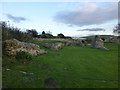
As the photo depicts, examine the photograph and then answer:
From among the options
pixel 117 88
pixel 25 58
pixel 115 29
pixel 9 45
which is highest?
pixel 115 29

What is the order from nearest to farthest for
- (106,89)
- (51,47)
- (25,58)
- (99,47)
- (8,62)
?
(106,89), (8,62), (25,58), (51,47), (99,47)

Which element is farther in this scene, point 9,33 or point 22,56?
point 9,33

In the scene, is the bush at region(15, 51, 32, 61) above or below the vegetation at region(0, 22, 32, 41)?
below

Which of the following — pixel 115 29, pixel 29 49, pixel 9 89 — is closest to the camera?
pixel 9 89

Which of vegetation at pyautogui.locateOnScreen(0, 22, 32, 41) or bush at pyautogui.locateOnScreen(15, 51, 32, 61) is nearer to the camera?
bush at pyautogui.locateOnScreen(15, 51, 32, 61)

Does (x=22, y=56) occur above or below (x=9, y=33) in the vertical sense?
below

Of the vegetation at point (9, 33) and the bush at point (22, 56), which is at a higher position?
the vegetation at point (9, 33)

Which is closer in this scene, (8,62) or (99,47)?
(8,62)

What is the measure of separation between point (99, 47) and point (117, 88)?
60.3ft

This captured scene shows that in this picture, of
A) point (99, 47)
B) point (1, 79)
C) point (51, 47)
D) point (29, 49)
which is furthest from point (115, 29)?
point (1, 79)

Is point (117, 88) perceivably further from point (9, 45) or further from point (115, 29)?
point (115, 29)

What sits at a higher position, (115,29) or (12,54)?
(115,29)

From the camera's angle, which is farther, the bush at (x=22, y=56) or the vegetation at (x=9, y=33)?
the vegetation at (x=9, y=33)

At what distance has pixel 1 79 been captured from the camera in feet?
21.1
